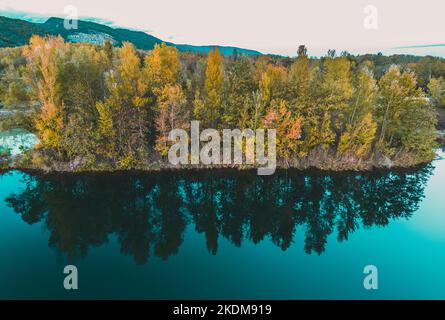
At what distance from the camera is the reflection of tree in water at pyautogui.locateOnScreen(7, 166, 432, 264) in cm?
2219

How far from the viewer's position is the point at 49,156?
105 feet

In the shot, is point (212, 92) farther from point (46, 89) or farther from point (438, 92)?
point (438, 92)

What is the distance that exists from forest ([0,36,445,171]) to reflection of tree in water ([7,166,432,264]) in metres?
3.02

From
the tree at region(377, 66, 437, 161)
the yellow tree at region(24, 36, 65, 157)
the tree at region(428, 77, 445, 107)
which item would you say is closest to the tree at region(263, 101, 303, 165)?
the tree at region(377, 66, 437, 161)

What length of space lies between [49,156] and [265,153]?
2531 cm

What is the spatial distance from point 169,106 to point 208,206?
11912 mm

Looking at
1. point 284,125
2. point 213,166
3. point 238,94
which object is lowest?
point 213,166

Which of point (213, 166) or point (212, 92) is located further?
point (213, 166)

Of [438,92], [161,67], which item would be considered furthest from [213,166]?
[438,92]

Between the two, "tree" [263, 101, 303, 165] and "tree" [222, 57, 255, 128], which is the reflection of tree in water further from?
"tree" [222, 57, 255, 128]

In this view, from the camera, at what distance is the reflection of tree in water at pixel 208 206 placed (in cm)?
2219

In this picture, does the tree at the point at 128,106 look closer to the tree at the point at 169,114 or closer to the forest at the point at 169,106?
the forest at the point at 169,106

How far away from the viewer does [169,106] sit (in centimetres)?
3070

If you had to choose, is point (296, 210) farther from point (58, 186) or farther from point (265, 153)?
point (58, 186)
